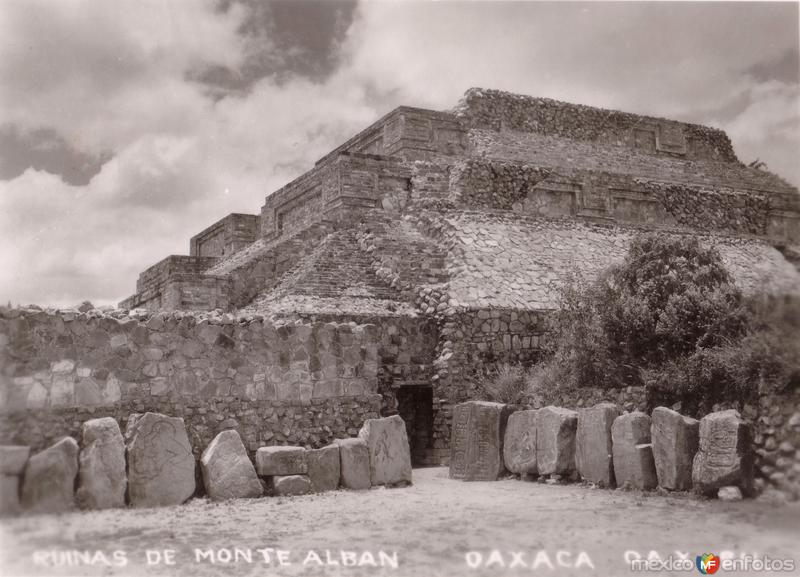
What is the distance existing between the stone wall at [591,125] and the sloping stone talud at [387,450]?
13.6 meters

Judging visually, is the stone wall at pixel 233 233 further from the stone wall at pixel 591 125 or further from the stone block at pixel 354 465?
the stone block at pixel 354 465

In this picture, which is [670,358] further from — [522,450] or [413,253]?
[413,253]

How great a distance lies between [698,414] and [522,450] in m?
2.29

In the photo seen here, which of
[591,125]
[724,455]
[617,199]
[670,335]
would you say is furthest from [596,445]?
[591,125]

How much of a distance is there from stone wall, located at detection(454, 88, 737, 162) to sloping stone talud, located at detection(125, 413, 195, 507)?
15.4 m

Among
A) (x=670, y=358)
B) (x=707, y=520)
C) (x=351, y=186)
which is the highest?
(x=351, y=186)

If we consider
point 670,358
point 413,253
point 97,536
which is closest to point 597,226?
point 413,253

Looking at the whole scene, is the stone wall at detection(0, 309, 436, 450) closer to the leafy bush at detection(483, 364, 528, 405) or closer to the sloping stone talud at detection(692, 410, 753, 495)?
the leafy bush at detection(483, 364, 528, 405)

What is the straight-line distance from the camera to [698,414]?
357 inches

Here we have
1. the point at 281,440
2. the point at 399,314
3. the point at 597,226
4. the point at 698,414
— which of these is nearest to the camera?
the point at 698,414

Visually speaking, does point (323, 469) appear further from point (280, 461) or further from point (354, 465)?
point (280, 461)

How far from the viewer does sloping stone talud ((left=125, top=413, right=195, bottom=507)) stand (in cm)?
805

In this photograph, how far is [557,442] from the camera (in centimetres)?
976

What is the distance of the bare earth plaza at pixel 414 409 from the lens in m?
6.36
